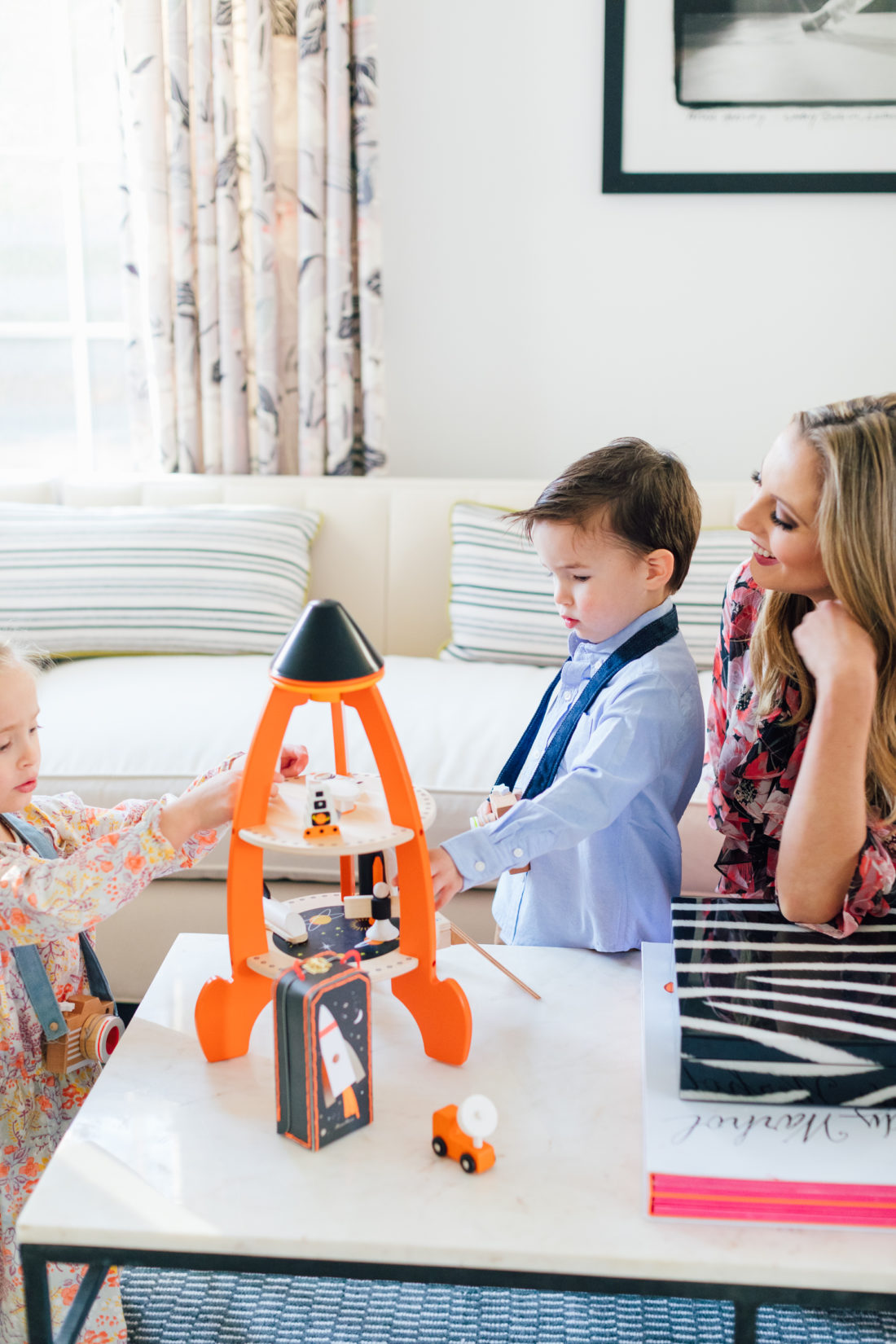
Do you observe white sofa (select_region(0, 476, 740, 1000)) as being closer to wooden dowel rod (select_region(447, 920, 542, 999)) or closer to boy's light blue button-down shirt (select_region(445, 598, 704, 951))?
boy's light blue button-down shirt (select_region(445, 598, 704, 951))

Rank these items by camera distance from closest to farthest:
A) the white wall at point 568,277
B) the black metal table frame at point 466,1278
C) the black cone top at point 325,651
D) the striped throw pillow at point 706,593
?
the black metal table frame at point 466,1278 → the black cone top at point 325,651 → the striped throw pillow at point 706,593 → the white wall at point 568,277

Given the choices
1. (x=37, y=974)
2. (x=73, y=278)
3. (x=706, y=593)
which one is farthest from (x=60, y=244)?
(x=37, y=974)

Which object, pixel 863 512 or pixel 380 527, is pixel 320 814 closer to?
pixel 863 512

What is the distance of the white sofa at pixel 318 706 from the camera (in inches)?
69.4

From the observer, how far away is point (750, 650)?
1.20 m

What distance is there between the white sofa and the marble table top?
0.72 meters

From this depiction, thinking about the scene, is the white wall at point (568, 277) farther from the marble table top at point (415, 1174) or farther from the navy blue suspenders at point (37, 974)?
the marble table top at point (415, 1174)

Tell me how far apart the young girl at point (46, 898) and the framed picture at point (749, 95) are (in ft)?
6.86

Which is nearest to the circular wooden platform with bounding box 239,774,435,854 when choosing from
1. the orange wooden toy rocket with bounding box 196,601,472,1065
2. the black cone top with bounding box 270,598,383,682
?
the orange wooden toy rocket with bounding box 196,601,472,1065

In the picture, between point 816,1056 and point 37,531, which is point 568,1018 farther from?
point 37,531

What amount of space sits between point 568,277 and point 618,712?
1880 millimetres

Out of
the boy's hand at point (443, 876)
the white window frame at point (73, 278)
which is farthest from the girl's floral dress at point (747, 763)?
the white window frame at point (73, 278)

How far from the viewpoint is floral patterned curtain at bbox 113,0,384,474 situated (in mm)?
2510

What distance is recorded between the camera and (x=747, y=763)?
46.3 inches
